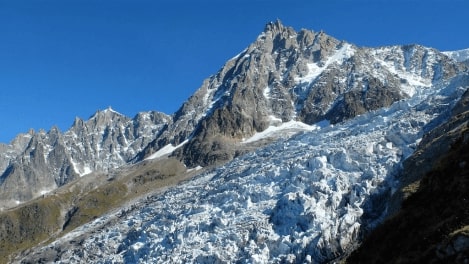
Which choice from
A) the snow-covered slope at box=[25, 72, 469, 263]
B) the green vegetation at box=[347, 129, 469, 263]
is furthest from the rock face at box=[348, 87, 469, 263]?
the snow-covered slope at box=[25, 72, 469, 263]

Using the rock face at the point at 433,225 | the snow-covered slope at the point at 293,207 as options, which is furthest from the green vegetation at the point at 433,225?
the snow-covered slope at the point at 293,207

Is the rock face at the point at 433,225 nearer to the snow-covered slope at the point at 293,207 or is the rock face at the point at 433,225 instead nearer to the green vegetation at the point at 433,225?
the green vegetation at the point at 433,225

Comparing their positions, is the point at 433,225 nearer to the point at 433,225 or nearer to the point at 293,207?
the point at 433,225

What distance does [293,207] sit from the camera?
10425 cm

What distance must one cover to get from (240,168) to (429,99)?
2024 inches

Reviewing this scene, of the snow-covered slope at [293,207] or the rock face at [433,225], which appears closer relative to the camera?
the rock face at [433,225]

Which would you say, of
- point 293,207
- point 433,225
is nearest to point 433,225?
point 433,225

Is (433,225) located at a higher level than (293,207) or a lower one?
lower

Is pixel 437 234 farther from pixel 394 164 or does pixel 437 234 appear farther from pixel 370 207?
pixel 394 164

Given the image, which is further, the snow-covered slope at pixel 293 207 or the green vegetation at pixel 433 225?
the snow-covered slope at pixel 293 207

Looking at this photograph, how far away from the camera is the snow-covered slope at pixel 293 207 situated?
96.7 metres

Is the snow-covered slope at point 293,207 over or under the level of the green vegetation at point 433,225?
over

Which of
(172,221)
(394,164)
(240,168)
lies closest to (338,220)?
(394,164)

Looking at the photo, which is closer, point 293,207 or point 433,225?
point 433,225
